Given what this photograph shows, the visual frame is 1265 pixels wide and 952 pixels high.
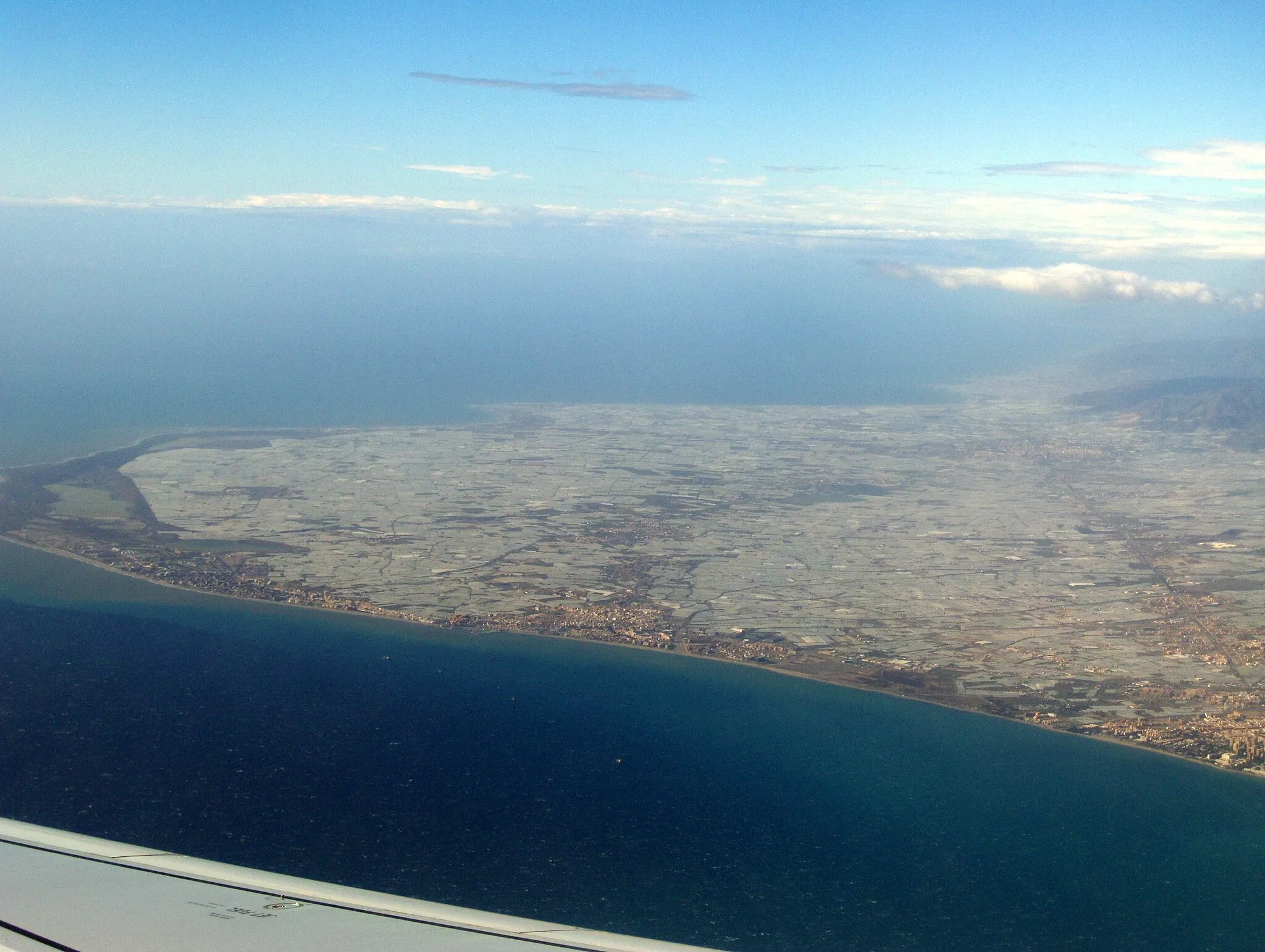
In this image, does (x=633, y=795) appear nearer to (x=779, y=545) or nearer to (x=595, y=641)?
(x=595, y=641)

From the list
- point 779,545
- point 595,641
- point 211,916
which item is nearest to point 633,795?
point 595,641

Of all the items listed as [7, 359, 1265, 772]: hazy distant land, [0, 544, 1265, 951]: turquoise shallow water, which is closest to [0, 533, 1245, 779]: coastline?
[7, 359, 1265, 772]: hazy distant land

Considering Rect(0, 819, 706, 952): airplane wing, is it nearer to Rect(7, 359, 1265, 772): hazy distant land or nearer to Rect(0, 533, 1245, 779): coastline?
Rect(0, 533, 1245, 779): coastline

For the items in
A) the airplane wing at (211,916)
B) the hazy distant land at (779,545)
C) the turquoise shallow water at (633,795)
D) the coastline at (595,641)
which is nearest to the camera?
the airplane wing at (211,916)

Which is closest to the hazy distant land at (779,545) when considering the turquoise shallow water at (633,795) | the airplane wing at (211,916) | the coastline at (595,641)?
the coastline at (595,641)

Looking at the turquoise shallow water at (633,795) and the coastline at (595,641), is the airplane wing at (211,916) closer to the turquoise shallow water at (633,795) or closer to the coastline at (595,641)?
the turquoise shallow water at (633,795)

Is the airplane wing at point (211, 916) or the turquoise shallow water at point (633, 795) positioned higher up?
the airplane wing at point (211, 916)
